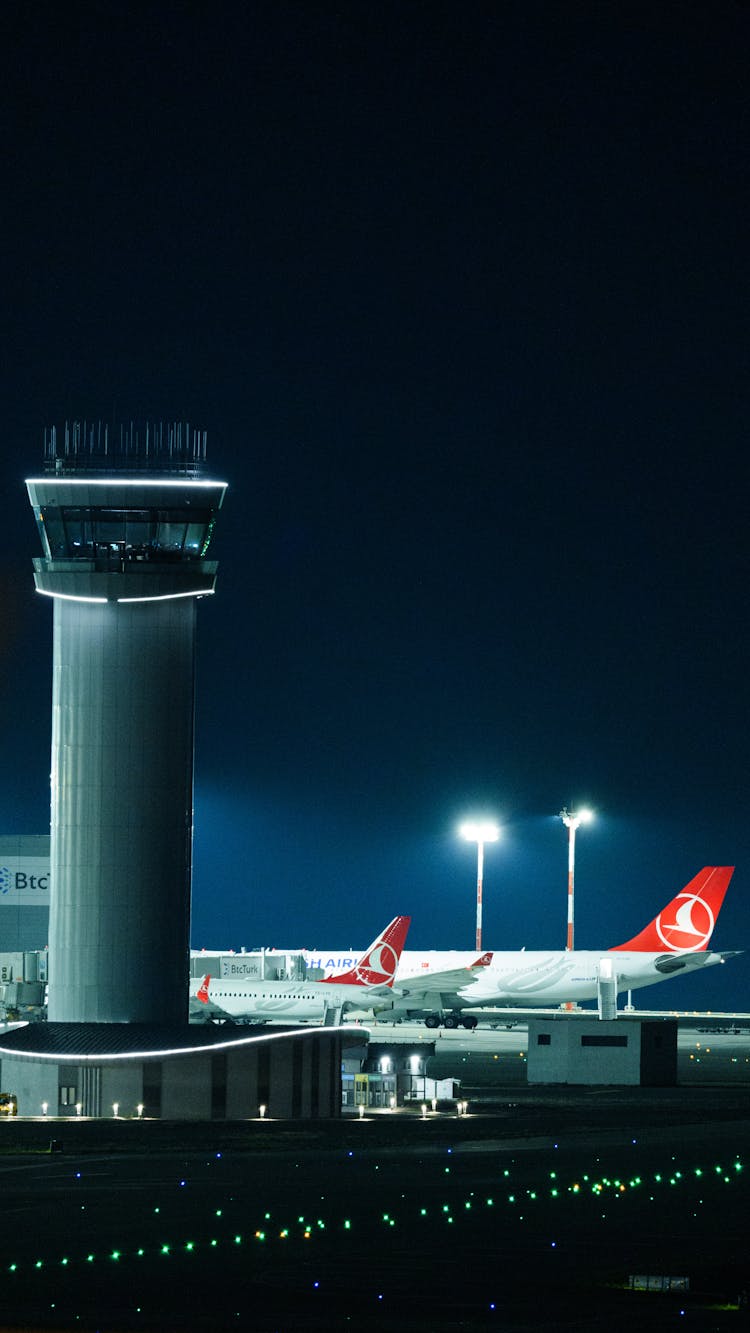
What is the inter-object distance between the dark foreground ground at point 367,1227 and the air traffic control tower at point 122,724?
639 centimetres

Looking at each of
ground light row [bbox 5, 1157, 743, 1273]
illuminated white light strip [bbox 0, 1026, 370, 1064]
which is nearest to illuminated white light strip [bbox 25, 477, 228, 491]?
illuminated white light strip [bbox 0, 1026, 370, 1064]

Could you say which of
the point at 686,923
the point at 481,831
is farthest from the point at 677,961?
the point at 481,831

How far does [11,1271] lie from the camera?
2425 centimetres

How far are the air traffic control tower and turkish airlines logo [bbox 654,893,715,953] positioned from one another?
8435cm

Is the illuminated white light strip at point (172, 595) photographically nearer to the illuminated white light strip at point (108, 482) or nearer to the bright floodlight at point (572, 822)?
the illuminated white light strip at point (108, 482)

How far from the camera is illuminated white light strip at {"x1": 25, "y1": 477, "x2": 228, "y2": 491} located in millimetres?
56625

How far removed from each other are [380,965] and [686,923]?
2522 centimetres

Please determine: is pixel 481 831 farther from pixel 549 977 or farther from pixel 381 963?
pixel 381 963

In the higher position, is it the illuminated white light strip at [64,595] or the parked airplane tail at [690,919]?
the illuminated white light strip at [64,595]

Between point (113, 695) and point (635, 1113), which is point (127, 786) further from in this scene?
point (635, 1113)

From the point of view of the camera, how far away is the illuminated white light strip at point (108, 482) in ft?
186

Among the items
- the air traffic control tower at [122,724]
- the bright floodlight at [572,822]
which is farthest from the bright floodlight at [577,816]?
the air traffic control tower at [122,724]

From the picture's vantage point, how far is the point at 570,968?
142 m

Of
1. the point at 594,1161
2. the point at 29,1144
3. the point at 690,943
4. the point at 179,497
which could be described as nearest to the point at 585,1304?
the point at 594,1161
